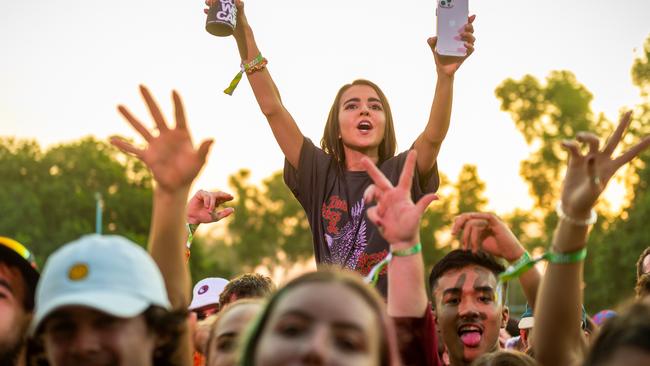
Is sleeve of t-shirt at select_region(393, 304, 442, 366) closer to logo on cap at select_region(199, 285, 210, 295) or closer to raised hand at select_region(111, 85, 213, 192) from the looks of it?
raised hand at select_region(111, 85, 213, 192)

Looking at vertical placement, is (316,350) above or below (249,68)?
below

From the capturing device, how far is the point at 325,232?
5004 mm

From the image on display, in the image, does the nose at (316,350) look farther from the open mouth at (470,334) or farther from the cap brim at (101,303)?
the open mouth at (470,334)

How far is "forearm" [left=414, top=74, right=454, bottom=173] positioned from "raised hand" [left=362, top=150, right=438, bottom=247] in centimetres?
152

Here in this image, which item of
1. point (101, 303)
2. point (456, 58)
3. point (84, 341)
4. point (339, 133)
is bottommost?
point (84, 341)

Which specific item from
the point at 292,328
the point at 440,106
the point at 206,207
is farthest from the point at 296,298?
the point at 440,106

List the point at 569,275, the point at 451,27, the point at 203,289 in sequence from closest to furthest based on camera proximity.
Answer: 1. the point at 569,275
2. the point at 451,27
3. the point at 203,289

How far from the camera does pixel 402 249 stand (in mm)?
3270

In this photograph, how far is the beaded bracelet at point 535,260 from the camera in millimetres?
3090

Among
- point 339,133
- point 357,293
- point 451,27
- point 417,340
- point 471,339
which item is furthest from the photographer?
point 339,133

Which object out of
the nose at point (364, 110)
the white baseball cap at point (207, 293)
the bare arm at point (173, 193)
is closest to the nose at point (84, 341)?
the bare arm at point (173, 193)

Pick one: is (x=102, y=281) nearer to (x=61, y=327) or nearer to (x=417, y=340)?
(x=61, y=327)

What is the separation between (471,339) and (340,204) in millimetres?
1022

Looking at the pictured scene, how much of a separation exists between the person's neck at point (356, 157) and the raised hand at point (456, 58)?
0.67 metres
